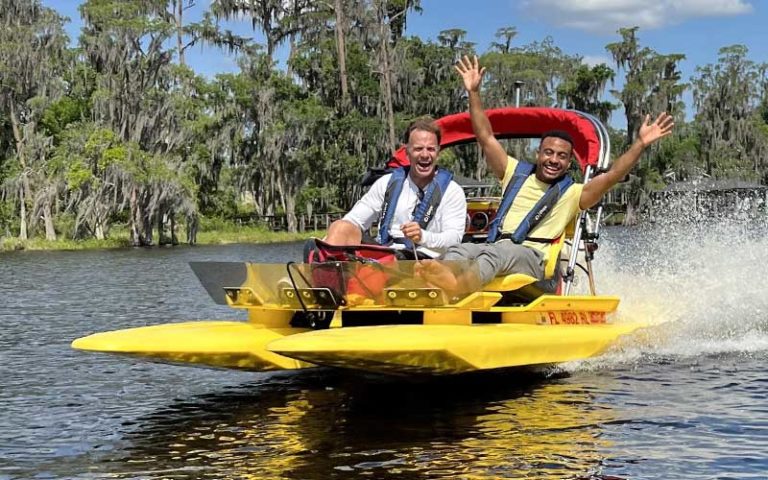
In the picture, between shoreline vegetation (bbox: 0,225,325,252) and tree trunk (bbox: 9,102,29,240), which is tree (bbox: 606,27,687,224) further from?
tree trunk (bbox: 9,102,29,240)

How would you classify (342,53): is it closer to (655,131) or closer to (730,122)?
(730,122)

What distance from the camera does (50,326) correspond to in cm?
1566

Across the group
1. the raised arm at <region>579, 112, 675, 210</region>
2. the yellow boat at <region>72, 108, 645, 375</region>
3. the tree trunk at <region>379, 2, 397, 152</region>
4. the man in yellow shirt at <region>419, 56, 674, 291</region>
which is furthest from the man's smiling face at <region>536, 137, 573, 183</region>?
the tree trunk at <region>379, 2, 397, 152</region>

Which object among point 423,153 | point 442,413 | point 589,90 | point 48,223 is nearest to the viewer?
point 442,413

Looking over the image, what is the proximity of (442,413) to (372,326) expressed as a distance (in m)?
0.90

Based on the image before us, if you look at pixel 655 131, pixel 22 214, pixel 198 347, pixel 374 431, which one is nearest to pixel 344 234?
pixel 198 347

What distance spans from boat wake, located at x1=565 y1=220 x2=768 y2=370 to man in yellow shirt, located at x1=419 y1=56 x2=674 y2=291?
1293 millimetres

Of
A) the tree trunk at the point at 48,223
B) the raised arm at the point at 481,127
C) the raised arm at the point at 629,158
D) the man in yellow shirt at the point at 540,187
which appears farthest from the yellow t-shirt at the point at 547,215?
the tree trunk at the point at 48,223

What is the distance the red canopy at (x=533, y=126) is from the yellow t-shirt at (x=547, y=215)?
110 centimetres

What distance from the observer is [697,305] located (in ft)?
37.9

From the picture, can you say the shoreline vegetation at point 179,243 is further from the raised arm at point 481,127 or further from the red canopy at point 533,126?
the raised arm at point 481,127

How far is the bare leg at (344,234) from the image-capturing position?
882cm

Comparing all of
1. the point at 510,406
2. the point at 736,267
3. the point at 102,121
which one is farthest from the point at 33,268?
the point at 510,406

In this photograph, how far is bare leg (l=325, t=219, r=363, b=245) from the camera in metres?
8.82
